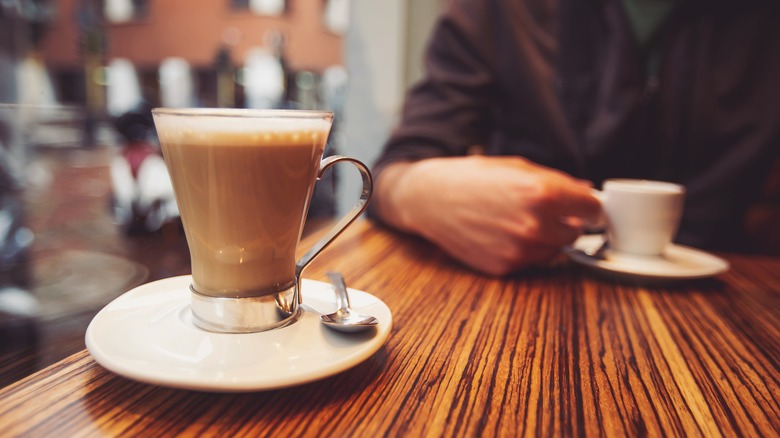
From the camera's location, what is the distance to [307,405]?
1.19 ft

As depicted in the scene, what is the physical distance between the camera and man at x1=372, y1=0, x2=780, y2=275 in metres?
1.14

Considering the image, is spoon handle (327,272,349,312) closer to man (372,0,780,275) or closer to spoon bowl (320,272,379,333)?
spoon bowl (320,272,379,333)

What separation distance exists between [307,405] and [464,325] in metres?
0.24

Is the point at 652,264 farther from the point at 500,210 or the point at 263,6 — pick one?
the point at 263,6

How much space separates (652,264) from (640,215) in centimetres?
8

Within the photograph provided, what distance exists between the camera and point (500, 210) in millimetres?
761

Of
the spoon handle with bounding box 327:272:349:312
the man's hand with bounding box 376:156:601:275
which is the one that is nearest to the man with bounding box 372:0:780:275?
the man's hand with bounding box 376:156:601:275

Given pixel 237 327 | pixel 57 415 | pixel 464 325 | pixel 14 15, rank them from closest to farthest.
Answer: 1. pixel 57 415
2. pixel 237 327
3. pixel 464 325
4. pixel 14 15

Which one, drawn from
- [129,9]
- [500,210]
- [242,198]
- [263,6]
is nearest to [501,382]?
[242,198]

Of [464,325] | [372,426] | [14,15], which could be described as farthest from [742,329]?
[14,15]

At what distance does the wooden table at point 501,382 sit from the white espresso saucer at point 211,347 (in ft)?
0.09

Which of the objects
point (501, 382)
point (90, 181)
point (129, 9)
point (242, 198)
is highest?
point (129, 9)

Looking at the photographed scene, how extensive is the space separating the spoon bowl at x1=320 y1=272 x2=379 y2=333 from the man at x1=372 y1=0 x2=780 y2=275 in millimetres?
500

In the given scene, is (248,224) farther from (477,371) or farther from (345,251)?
(345,251)
